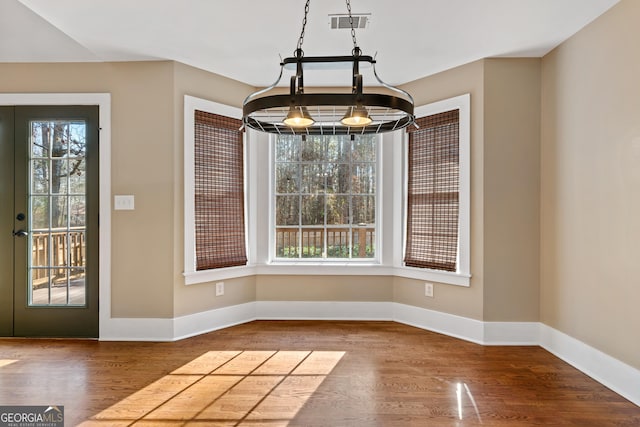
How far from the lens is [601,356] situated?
2686 millimetres

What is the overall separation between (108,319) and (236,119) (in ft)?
7.56

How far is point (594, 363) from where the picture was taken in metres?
2.74

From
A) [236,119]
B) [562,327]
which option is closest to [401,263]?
[562,327]

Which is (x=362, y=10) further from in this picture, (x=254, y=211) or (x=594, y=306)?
(x=594, y=306)

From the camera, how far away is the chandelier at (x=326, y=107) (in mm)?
1584

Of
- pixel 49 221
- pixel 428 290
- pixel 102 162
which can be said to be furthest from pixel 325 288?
pixel 49 221

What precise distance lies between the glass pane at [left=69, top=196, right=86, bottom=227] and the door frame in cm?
20

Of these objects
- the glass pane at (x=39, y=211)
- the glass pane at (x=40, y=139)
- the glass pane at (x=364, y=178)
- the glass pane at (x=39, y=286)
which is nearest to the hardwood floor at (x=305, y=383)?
the glass pane at (x=39, y=286)

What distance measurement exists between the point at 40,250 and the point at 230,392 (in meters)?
2.44

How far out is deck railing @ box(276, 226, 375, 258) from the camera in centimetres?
425

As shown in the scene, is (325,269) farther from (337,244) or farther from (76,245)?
(76,245)

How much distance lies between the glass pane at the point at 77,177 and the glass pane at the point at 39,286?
0.81m

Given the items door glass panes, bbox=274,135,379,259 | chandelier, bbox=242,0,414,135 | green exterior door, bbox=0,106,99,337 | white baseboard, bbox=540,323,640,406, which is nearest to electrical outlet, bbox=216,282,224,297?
door glass panes, bbox=274,135,379,259

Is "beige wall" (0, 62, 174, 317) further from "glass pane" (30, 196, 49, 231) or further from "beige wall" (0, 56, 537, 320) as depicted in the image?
"glass pane" (30, 196, 49, 231)
